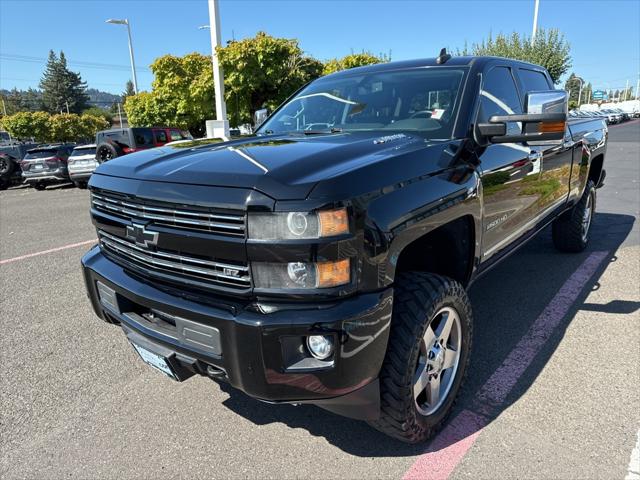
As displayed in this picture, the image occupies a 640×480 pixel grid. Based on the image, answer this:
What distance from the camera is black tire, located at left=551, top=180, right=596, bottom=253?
16.7ft

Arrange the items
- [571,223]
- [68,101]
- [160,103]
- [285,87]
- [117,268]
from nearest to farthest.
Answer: [117,268] → [571,223] → [285,87] → [160,103] → [68,101]

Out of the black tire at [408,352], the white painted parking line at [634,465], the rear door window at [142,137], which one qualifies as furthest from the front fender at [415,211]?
the rear door window at [142,137]

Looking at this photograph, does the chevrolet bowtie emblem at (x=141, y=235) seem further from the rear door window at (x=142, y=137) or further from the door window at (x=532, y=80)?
the rear door window at (x=142, y=137)

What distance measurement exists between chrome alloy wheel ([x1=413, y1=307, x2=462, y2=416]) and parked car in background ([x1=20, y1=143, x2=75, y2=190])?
15.7 meters

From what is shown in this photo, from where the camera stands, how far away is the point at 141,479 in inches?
85.9

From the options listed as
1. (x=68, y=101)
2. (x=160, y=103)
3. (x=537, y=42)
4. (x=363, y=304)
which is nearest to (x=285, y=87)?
(x=160, y=103)

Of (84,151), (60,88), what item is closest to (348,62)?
(84,151)

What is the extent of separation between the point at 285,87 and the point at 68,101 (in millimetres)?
80097

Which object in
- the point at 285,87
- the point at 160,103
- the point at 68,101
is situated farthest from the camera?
the point at 68,101

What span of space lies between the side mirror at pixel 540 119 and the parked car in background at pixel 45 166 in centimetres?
1565

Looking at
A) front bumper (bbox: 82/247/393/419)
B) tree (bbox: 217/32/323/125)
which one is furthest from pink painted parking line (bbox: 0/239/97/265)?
tree (bbox: 217/32/323/125)

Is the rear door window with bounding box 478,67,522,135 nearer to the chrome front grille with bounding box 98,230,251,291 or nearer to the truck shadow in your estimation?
the truck shadow

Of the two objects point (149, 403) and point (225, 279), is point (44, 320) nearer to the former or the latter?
point (149, 403)

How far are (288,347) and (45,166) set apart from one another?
16145 mm
